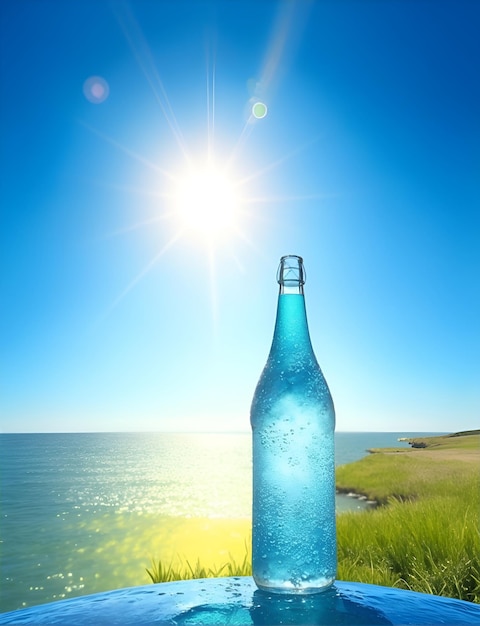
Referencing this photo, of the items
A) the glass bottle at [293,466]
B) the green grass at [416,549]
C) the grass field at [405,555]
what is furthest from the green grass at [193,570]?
the glass bottle at [293,466]

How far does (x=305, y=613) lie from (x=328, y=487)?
33 centimetres

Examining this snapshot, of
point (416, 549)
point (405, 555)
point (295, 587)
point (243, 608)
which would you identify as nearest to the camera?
point (243, 608)

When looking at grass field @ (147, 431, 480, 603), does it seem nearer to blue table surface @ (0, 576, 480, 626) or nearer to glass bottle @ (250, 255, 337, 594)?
blue table surface @ (0, 576, 480, 626)

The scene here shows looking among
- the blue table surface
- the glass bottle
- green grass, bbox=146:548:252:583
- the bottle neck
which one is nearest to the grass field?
green grass, bbox=146:548:252:583

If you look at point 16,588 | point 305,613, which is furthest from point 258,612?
point 16,588

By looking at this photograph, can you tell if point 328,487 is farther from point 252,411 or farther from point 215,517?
point 215,517

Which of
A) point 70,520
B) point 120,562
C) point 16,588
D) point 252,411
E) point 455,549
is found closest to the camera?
point 252,411

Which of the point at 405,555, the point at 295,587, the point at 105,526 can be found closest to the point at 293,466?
the point at 295,587

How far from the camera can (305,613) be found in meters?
1.22

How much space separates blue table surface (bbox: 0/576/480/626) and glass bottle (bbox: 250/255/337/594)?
8cm

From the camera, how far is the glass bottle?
4.60ft

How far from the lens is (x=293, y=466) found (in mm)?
1441

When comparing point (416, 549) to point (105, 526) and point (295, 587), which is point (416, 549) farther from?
point (105, 526)

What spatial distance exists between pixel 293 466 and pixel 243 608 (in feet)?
1.19
